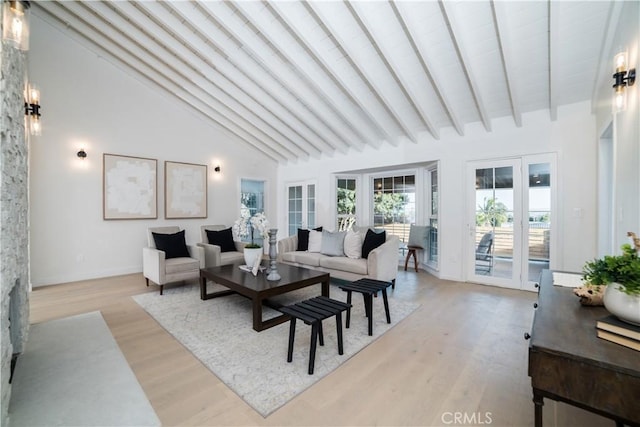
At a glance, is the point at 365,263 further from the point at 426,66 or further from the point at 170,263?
the point at 170,263

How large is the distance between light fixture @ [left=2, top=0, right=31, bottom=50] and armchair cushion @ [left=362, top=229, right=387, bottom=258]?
3871mm

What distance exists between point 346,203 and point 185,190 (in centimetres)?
347

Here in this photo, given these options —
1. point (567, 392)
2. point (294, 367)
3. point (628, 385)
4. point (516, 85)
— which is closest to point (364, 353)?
point (294, 367)

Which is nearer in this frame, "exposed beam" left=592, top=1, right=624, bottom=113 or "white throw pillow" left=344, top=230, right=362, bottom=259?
"exposed beam" left=592, top=1, right=624, bottom=113

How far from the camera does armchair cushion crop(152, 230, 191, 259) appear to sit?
4.29 meters

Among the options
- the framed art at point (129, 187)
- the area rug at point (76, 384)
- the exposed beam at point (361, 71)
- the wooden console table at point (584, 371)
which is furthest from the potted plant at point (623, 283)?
the framed art at point (129, 187)

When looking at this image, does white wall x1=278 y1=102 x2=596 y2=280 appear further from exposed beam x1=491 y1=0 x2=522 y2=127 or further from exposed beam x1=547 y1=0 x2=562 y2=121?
exposed beam x1=491 y1=0 x2=522 y2=127

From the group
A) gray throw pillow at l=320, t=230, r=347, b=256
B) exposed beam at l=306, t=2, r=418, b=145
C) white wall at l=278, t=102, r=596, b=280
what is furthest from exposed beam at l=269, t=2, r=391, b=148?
gray throw pillow at l=320, t=230, r=347, b=256

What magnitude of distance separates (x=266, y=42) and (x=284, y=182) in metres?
4.01

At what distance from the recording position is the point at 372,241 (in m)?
4.25

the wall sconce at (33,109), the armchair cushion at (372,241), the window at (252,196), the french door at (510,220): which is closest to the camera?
the wall sconce at (33,109)

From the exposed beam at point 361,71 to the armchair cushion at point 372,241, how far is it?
1.82 metres

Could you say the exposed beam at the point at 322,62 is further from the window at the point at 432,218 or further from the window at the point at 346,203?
the window at the point at 346,203

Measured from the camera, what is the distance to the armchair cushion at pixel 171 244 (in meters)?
4.29
